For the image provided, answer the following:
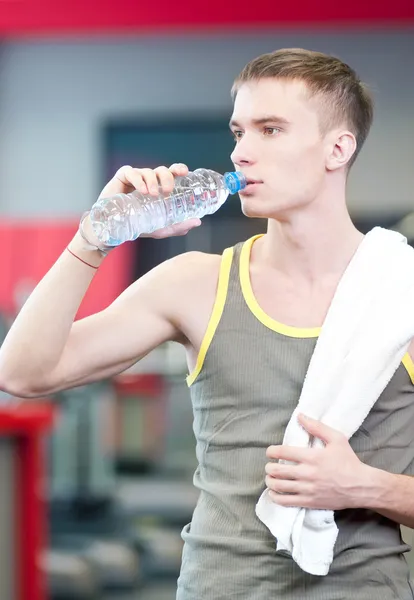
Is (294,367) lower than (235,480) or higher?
higher

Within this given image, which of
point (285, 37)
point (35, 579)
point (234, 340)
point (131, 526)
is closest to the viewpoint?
point (234, 340)

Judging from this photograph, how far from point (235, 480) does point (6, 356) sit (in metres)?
0.38

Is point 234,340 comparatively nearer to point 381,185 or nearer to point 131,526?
point 131,526

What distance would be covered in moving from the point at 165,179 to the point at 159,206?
0.46 ft

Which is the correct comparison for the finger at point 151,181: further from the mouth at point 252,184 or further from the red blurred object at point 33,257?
the red blurred object at point 33,257

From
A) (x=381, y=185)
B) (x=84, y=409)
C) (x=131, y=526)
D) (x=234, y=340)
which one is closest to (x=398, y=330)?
(x=234, y=340)

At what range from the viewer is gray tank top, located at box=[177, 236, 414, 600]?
150 cm

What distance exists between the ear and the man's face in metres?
0.03

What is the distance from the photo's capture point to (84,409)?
5.50 m

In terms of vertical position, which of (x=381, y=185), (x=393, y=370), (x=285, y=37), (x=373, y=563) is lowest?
(x=373, y=563)

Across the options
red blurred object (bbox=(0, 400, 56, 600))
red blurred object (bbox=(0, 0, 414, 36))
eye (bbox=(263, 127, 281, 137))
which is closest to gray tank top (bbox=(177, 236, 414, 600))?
eye (bbox=(263, 127, 281, 137))

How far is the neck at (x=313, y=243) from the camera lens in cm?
167

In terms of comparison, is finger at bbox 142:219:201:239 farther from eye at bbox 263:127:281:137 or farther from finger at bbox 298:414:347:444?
finger at bbox 298:414:347:444

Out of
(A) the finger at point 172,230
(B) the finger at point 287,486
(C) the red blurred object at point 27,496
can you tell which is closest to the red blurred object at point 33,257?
(C) the red blurred object at point 27,496
